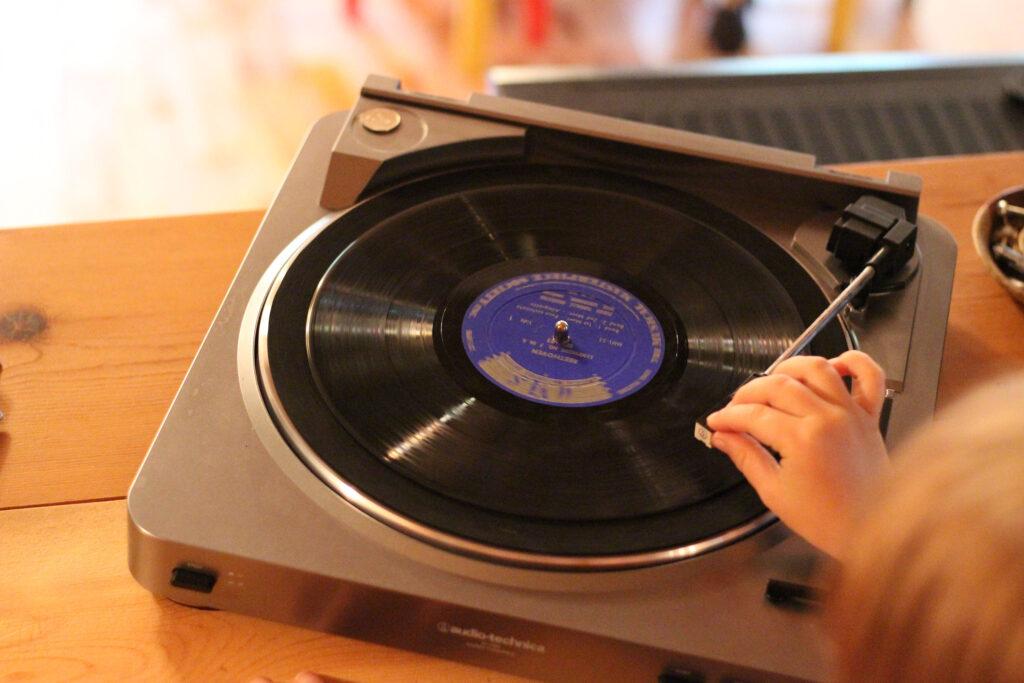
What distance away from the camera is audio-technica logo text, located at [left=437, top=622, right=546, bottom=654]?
2.53ft

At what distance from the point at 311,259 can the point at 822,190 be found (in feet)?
1.48

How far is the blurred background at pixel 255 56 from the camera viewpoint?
8.00 feet

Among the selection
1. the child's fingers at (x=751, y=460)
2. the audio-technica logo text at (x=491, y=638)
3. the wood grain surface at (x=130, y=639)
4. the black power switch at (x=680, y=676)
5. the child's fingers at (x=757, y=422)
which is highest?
the child's fingers at (x=757, y=422)

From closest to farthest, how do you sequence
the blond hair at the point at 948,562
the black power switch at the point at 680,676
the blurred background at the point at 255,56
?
the blond hair at the point at 948,562 < the black power switch at the point at 680,676 < the blurred background at the point at 255,56

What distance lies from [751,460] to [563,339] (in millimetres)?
197

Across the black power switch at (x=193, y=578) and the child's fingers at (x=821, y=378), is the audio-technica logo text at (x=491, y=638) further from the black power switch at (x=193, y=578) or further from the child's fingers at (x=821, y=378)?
the child's fingers at (x=821, y=378)

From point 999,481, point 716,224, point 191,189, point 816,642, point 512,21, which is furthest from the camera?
point 512,21

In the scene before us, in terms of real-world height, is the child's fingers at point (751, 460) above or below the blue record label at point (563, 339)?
below

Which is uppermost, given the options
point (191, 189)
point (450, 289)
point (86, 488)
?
point (450, 289)

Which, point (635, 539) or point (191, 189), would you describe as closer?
point (635, 539)

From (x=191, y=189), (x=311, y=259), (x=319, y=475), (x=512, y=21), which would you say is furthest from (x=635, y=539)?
(x=512, y=21)

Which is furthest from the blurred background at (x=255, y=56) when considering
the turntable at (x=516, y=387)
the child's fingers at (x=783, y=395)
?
the child's fingers at (x=783, y=395)

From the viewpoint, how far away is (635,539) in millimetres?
785

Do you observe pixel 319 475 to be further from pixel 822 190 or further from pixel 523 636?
pixel 822 190
